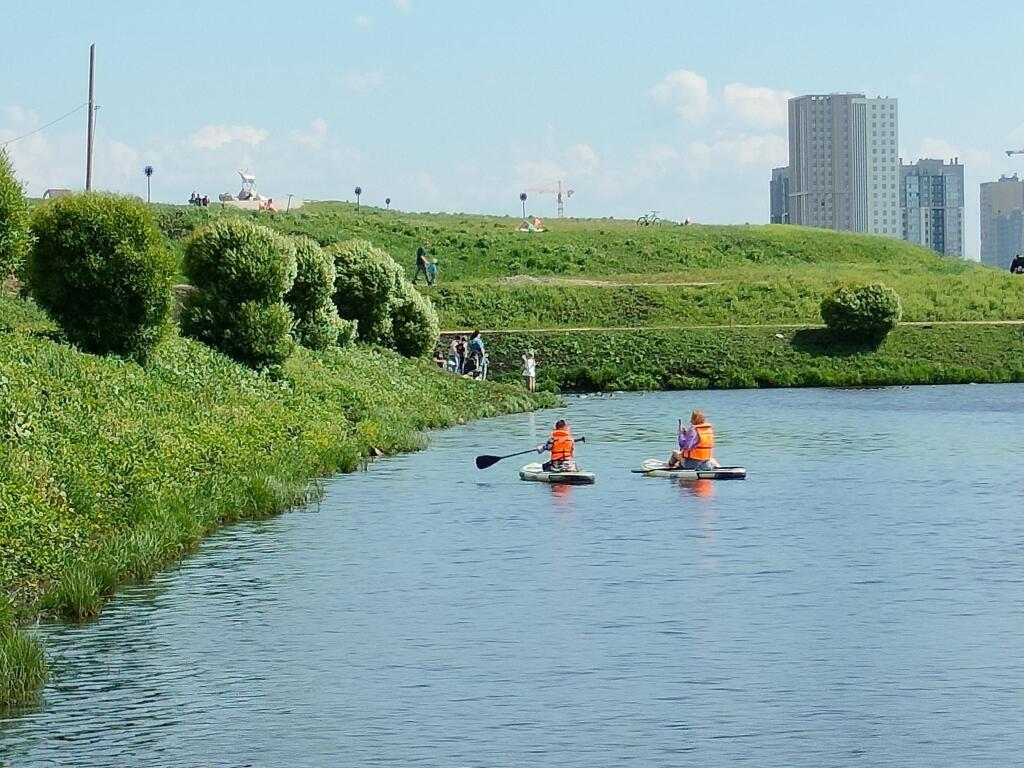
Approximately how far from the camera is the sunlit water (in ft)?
51.0

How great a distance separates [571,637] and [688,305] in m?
73.7

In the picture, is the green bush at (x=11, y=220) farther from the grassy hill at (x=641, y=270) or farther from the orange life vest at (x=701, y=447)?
the grassy hill at (x=641, y=270)

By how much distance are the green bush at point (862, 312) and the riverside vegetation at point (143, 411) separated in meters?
27.9

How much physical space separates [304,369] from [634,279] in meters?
59.1

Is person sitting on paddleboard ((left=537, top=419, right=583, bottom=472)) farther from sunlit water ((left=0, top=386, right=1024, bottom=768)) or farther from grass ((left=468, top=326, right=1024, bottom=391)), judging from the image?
grass ((left=468, top=326, right=1024, bottom=391))

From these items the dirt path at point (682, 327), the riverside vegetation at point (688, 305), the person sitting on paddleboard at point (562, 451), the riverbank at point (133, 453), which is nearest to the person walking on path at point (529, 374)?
the riverside vegetation at point (688, 305)

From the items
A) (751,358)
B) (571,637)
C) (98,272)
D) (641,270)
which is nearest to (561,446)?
(98,272)

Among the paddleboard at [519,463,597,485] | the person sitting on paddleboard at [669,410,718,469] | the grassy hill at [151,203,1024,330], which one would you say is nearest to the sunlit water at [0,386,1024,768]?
the paddleboard at [519,463,597,485]

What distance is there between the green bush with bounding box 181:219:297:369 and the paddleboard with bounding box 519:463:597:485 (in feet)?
34.2

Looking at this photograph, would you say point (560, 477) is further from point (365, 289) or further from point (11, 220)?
point (365, 289)

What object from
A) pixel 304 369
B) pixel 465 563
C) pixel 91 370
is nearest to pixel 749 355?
pixel 304 369

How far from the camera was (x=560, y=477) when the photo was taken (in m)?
36.6

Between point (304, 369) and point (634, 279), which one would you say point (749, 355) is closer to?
point (634, 279)

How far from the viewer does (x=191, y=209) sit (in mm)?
118875
